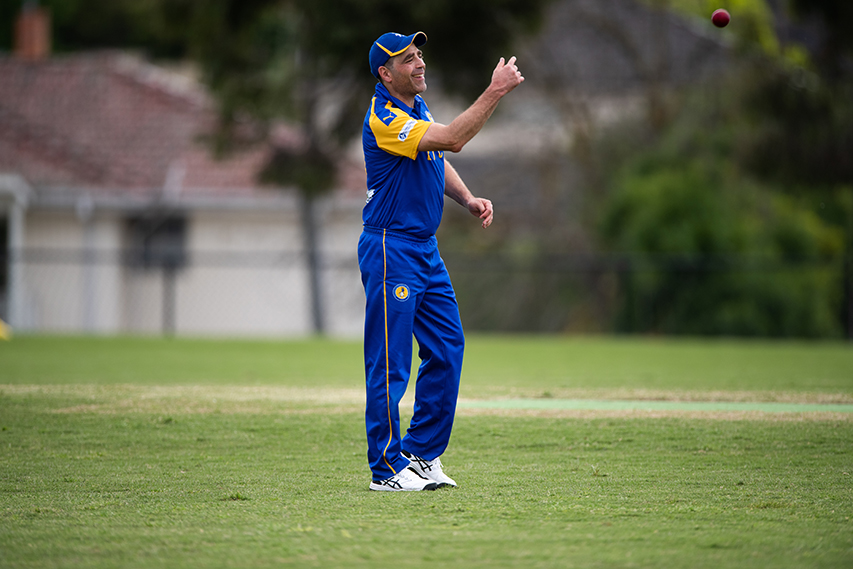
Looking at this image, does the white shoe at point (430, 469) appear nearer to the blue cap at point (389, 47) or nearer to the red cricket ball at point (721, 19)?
the blue cap at point (389, 47)

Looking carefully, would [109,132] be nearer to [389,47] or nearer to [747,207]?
[747,207]

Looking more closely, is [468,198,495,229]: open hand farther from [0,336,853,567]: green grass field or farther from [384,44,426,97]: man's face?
[0,336,853,567]: green grass field

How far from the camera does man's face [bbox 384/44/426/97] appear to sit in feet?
16.6

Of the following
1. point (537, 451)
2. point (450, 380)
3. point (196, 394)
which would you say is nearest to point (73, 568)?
point (450, 380)

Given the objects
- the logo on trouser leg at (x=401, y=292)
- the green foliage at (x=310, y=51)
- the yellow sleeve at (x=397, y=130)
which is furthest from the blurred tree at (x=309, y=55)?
the logo on trouser leg at (x=401, y=292)

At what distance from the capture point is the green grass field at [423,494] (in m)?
3.67

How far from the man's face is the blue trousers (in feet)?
2.49

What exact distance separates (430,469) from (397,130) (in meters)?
1.74

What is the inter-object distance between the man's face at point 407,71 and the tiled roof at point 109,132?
16.2 meters

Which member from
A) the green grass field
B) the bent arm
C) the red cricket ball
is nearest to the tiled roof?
the green grass field

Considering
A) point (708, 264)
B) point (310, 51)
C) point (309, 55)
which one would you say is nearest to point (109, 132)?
point (309, 55)

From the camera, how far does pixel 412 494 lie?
486 centimetres

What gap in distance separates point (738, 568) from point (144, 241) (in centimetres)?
2240

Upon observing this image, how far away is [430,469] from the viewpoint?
16.8ft
